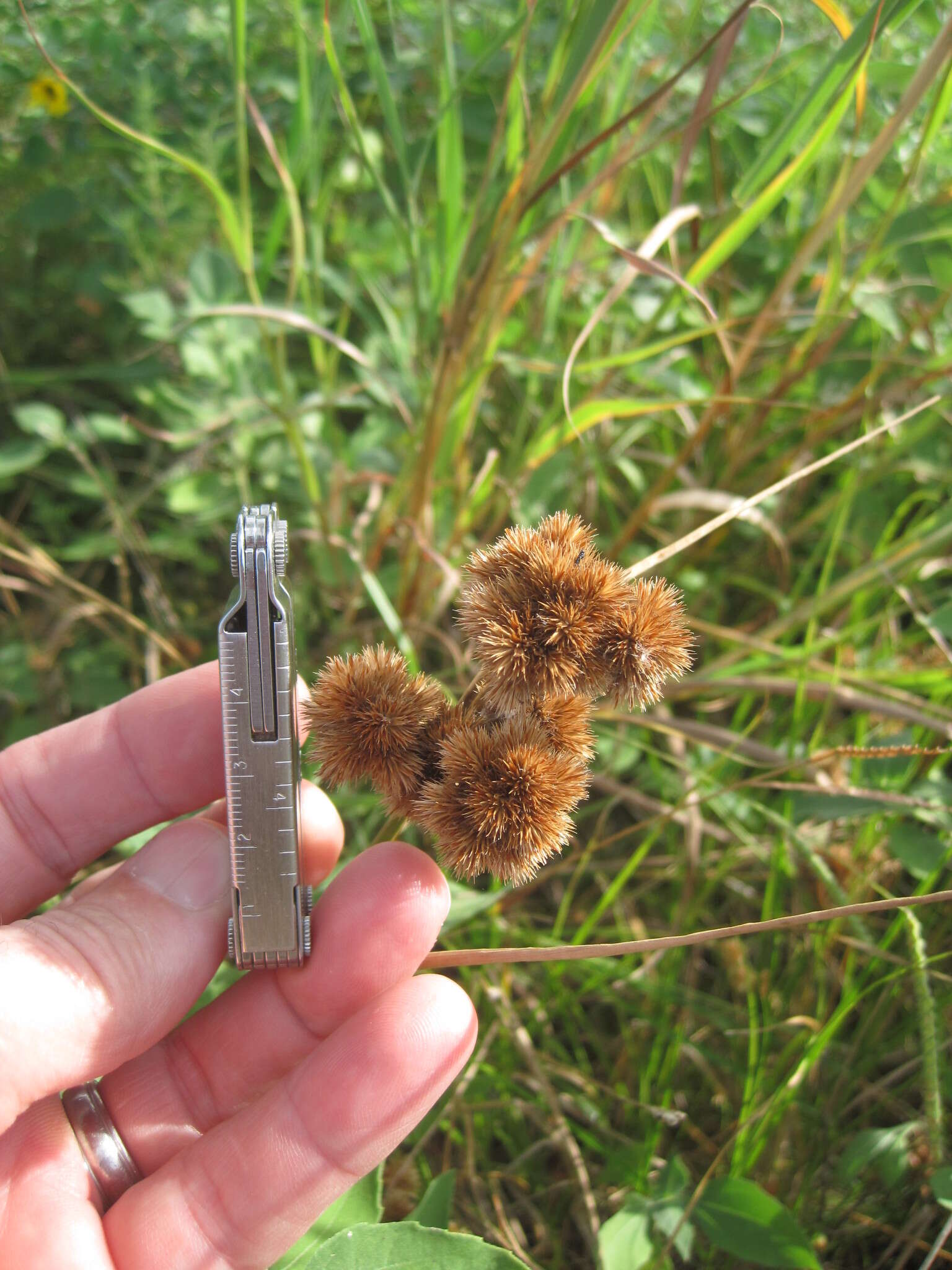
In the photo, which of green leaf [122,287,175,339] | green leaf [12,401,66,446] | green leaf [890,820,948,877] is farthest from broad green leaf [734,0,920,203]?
green leaf [12,401,66,446]

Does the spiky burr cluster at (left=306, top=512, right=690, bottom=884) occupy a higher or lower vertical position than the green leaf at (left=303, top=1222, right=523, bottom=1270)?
higher

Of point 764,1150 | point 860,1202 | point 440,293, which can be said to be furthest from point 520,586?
point 860,1202

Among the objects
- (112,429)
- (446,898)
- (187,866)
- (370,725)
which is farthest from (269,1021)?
(112,429)

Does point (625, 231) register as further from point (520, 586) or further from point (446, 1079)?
point (446, 1079)

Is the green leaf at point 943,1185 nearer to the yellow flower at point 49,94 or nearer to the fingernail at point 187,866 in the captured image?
the fingernail at point 187,866

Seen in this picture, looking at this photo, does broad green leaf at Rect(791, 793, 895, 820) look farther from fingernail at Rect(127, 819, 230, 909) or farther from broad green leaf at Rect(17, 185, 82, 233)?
broad green leaf at Rect(17, 185, 82, 233)

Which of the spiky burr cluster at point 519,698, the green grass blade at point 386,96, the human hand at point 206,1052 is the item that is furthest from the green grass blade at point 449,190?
the human hand at point 206,1052
